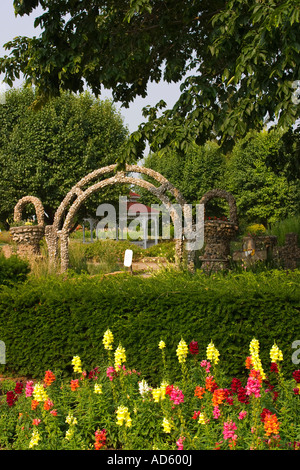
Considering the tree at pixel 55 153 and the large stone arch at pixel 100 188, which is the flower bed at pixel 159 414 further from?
the tree at pixel 55 153

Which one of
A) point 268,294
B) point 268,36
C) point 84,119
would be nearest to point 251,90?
point 268,36

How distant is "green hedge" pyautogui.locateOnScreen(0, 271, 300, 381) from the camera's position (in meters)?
5.24

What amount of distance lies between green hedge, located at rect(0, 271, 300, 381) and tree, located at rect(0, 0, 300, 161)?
7.91 feet

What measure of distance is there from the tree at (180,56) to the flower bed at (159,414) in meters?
3.53

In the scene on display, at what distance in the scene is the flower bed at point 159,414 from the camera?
3.63m

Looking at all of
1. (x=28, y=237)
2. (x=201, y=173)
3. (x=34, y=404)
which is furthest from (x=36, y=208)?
(x=201, y=173)

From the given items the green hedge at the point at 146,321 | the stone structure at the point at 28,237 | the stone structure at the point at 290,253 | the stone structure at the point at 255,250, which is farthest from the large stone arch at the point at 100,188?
the green hedge at the point at 146,321

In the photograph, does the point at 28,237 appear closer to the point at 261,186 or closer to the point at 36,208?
the point at 36,208

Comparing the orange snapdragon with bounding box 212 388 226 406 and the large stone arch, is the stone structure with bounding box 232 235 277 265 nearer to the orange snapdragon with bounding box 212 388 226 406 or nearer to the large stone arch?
the large stone arch

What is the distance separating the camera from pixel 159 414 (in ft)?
13.5

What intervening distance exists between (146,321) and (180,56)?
305 inches

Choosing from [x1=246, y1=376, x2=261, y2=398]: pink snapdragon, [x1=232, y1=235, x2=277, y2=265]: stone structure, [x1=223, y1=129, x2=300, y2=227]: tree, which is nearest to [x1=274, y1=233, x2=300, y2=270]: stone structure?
[x1=232, y1=235, x2=277, y2=265]: stone structure
